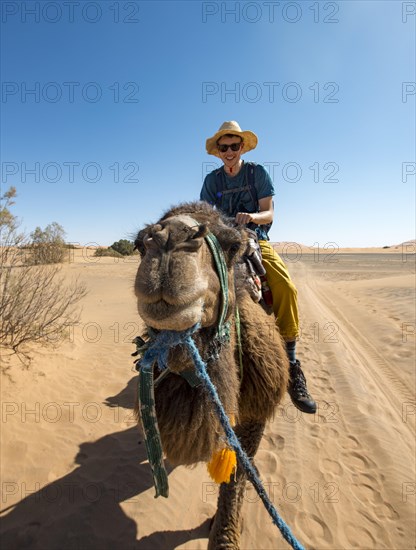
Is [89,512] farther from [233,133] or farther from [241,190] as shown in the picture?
[233,133]

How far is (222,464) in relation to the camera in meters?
2.20

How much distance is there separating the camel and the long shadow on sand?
0.96m

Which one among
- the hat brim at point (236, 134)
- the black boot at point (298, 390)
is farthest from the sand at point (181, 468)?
the hat brim at point (236, 134)

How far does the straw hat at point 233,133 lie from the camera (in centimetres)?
360

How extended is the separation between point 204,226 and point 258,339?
56.9 inches

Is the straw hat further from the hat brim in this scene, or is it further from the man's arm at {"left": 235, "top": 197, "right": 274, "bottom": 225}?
the man's arm at {"left": 235, "top": 197, "right": 274, "bottom": 225}

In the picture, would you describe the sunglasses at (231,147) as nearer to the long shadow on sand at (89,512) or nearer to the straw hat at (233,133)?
the straw hat at (233,133)

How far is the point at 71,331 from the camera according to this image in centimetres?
938

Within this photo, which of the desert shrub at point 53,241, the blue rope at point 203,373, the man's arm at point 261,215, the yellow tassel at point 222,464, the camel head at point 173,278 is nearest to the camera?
the camel head at point 173,278

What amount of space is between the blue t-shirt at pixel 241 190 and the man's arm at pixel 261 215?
0.30ft

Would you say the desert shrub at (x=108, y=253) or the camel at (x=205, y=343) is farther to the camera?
the desert shrub at (x=108, y=253)

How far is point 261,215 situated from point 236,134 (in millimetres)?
1170

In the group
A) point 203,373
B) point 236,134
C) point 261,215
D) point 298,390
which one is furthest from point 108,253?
point 203,373

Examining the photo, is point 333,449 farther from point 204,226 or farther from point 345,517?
point 204,226
